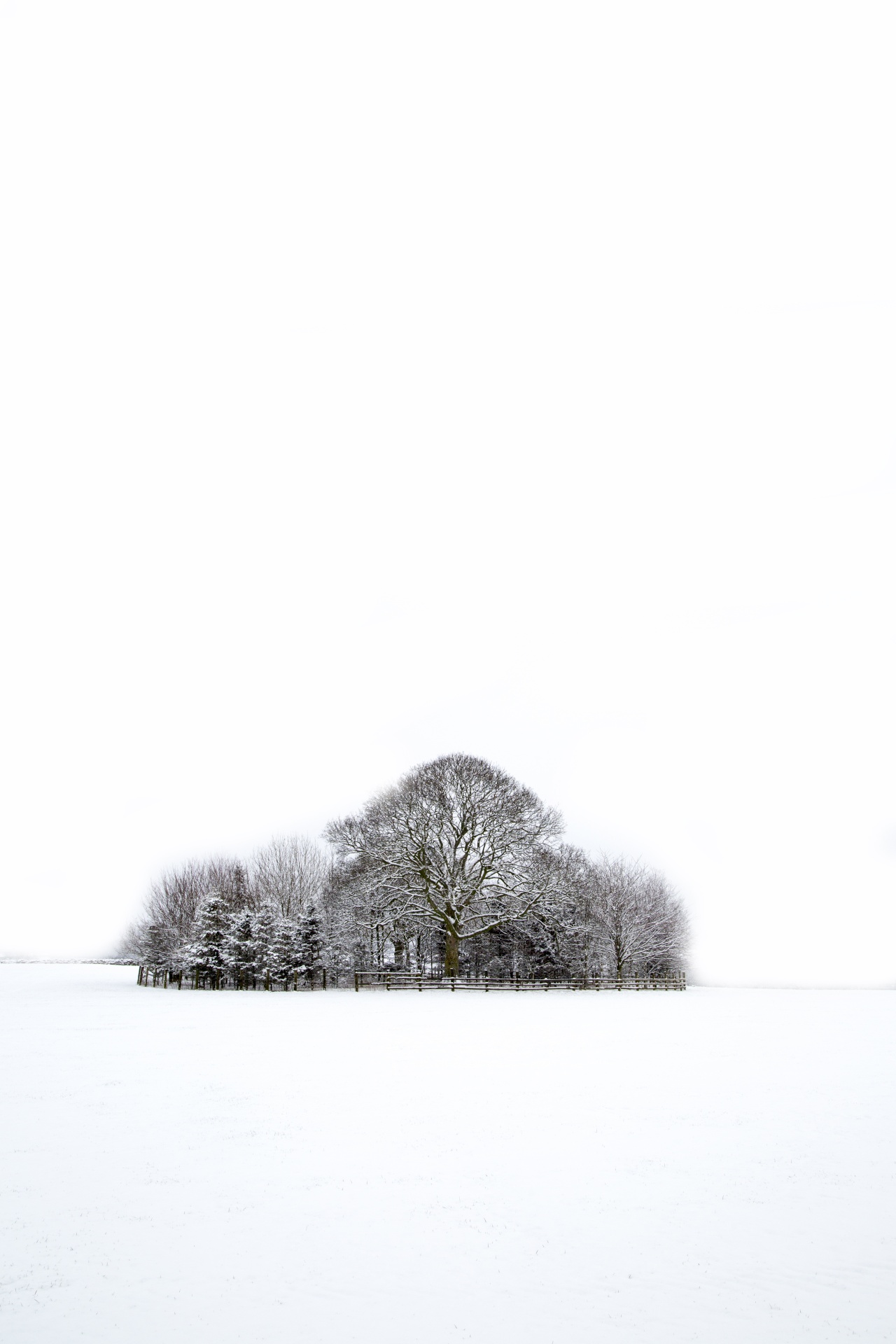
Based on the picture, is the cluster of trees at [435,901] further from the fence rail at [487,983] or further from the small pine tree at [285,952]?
the fence rail at [487,983]

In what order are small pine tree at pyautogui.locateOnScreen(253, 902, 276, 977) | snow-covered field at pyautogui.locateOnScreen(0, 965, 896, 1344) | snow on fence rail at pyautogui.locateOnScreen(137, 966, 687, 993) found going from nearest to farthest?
snow-covered field at pyautogui.locateOnScreen(0, 965, 896, 1344)
snow on fence rail at pyautogui.locateOnScreen(137, 966, 687, 993)
small pine tree at pyautogui.locateOnScreen(253, 902, 276, 977)

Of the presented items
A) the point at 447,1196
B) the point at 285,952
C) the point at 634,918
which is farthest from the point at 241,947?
the point at 447,1196

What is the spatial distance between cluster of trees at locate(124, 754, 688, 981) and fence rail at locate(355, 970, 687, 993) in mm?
1121

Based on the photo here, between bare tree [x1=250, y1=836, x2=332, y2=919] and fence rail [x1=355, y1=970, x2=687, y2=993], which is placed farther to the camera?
bare tree [x1=250, y1=836, x2=332, y2=919]

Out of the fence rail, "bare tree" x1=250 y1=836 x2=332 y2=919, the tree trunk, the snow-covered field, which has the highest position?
"bare tree" x1=250 y1=836 x2=332 y2=919

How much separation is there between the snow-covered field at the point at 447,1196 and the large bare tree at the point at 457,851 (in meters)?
29.1

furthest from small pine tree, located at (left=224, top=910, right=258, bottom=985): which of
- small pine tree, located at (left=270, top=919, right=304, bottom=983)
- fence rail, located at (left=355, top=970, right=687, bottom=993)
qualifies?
fence rail, located at (left=355, top=970, right=687, bottom=993)

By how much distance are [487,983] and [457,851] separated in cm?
803

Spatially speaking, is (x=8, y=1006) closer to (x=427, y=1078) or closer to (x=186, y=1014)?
(x=186, y=1014)

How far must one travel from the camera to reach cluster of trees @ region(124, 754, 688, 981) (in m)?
48.2

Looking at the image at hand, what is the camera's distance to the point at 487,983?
4744 cm

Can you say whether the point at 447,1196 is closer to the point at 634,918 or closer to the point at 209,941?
the point at 209,941

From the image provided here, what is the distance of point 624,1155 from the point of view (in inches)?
420

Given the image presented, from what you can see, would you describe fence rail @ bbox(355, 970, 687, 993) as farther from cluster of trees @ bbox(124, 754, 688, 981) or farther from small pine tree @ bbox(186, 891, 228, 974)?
small pine tree @ bbox(186, 891, 228, 974)
